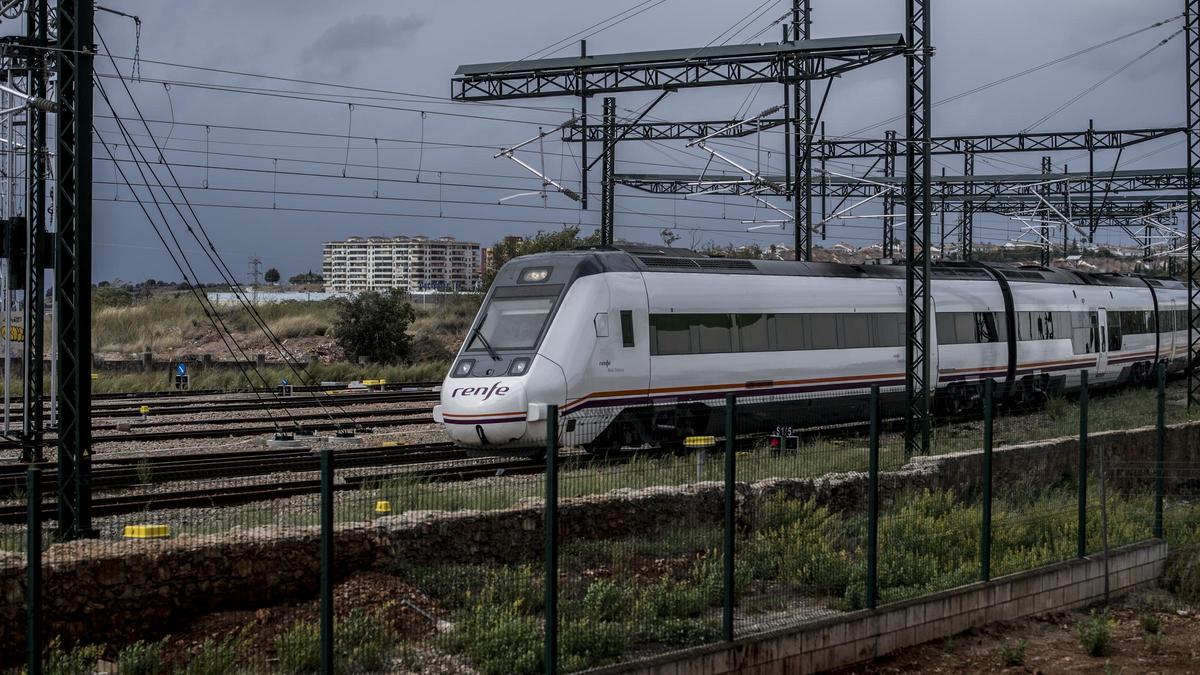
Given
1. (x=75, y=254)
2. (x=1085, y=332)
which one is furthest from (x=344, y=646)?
(x=1085, y=332)

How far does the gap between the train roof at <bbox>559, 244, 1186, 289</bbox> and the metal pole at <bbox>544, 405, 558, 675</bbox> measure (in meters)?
10.3

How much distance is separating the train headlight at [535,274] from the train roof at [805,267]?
0.81 m

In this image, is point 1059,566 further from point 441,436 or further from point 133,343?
point 133,343

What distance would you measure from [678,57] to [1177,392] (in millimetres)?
17198

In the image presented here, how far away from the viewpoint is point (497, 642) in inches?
361

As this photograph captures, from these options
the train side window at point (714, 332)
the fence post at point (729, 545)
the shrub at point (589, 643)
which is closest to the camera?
the shrub at point (589, 643)

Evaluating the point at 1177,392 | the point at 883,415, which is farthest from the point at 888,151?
the point at 883,415

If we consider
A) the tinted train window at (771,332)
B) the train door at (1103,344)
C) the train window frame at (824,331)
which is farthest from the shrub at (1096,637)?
the train door at (1103,344)

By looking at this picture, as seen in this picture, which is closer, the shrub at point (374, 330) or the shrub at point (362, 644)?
the shrub at point (362, 644)

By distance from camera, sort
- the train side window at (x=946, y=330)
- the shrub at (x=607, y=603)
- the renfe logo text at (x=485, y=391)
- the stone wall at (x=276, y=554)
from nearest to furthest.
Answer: the stone wall at (x=276, y=554) < the shrub at (x=607, y=603) < the renfe logo text at (x=485, y=391) < the train side window at (x=946, y=330)

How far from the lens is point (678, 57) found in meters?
27.9

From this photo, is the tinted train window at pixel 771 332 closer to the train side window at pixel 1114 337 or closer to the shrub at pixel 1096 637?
the shrub at pixel 1096 637

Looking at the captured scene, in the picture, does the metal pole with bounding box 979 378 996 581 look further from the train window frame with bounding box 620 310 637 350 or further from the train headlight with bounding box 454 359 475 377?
the train headlight with bounding box 454 359 475 377

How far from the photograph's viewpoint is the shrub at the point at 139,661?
8.31m
